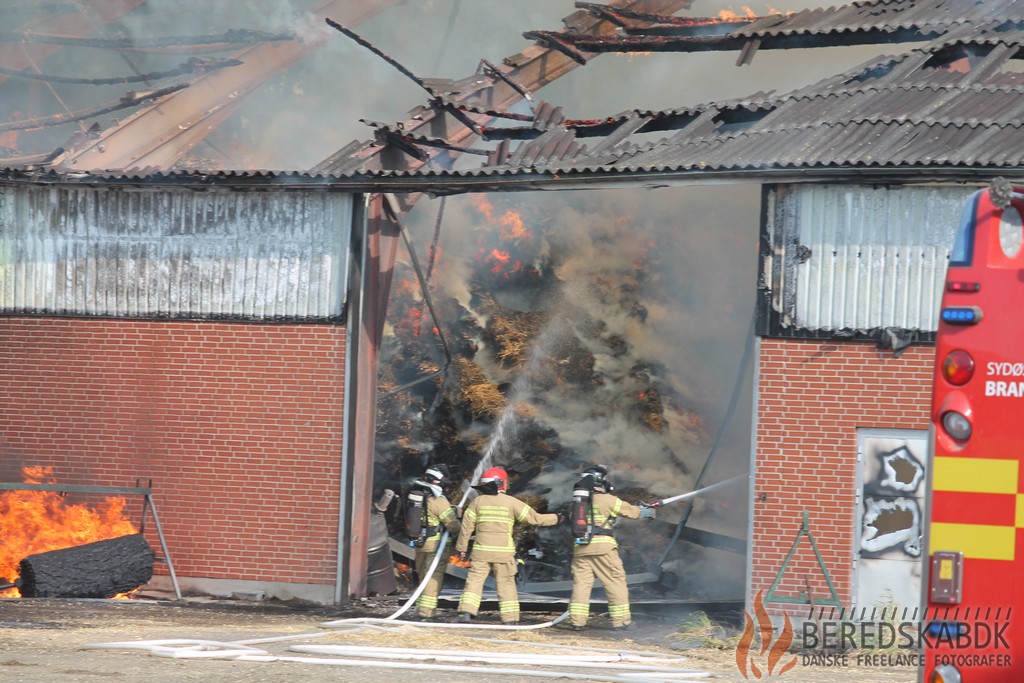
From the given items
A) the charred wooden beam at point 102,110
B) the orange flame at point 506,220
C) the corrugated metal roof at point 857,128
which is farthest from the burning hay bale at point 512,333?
the charred wooden beam at point 102,110

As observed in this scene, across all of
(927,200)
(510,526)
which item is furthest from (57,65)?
(927,200)

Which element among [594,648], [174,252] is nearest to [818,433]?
[594,648]

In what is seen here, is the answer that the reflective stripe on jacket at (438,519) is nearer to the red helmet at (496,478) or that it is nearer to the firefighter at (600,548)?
the red helmet at (496,478)

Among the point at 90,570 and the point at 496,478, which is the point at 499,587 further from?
the point at 90,570

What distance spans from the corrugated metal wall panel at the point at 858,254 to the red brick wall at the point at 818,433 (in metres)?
0.32

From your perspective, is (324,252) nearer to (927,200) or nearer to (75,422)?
(75,422)

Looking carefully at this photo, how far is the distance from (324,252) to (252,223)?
92cm

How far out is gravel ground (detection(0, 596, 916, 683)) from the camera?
866 cm

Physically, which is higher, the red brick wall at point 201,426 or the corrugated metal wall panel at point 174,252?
the corrugated metal wall panel at point 174,252

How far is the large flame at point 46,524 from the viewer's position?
1336 centimetres

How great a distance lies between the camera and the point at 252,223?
13500mm

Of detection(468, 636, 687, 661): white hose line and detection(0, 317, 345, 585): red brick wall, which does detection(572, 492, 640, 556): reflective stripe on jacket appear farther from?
detection(0, 317, 345, 585): red brick wall

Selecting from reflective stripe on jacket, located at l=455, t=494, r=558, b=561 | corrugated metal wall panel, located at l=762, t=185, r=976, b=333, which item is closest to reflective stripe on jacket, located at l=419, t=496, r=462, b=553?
reflective stripe on jacket, located at l=455, t=494, r=558, b=561

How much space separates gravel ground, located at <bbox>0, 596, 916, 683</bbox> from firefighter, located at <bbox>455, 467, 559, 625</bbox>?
0.41 meters
